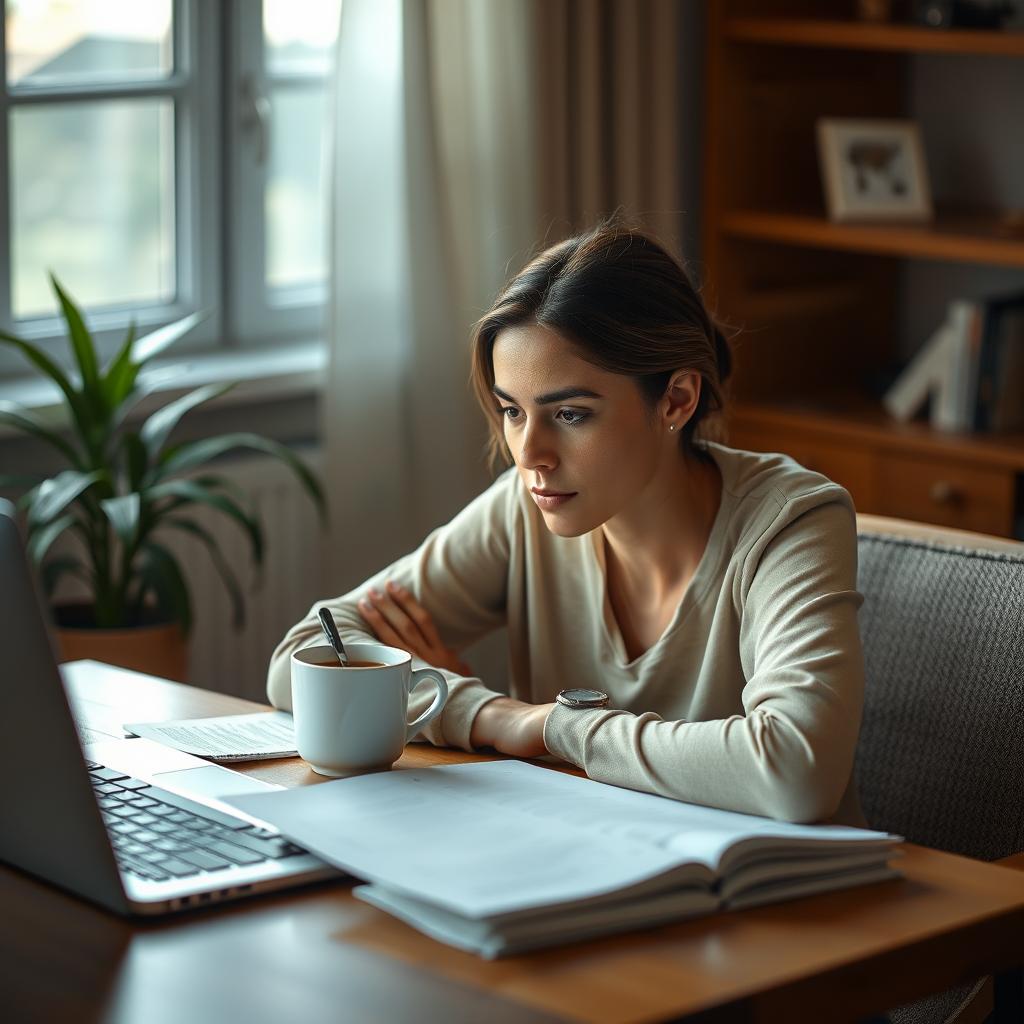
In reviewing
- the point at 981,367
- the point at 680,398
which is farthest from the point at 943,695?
the point at 981,367

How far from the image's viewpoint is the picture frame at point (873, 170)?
11.0 ft

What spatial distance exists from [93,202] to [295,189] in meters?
0.43

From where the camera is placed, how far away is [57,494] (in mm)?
2533

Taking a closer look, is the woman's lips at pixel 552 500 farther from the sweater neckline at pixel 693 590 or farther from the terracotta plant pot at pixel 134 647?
the terracotta plant pot at pixel 134 647

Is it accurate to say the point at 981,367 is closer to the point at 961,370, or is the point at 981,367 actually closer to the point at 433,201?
the point at 961,370

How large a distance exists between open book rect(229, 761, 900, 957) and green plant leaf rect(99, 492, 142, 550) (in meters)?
1.21

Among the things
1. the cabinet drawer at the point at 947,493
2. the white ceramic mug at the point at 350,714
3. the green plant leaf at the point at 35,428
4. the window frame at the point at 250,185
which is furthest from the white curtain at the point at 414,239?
the white ceramic mug at the point at 350,714

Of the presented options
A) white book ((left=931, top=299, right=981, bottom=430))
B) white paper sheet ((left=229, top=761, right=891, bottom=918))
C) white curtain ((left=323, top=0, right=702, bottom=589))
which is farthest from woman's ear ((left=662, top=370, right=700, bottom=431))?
white book ((left=931, top=299, right=981, bottom=430))

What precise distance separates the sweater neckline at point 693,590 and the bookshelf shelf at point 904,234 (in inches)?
57.8

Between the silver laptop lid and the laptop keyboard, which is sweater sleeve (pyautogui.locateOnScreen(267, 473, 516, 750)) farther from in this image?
the silver laptop lid

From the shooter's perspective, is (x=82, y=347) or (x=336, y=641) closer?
(x=336, y=641)

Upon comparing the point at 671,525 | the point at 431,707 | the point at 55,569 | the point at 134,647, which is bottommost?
the point at 134,647

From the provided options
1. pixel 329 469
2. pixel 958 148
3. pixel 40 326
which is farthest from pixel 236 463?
pixel 958 148

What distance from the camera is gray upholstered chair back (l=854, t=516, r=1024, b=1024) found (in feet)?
5.57
